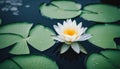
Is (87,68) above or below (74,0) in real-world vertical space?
below

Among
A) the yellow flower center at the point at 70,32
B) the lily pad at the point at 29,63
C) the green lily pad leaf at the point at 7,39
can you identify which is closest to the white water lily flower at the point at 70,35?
the yellow flower center at the point at 70,32

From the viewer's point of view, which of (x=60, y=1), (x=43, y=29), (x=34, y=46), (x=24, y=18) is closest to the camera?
(x=34, y=46)

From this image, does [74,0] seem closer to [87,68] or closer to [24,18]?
[24,18]

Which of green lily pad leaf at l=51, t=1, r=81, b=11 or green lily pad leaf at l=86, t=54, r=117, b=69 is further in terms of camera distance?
green lily pad leaf at l=51, t=1, r=81, b=11

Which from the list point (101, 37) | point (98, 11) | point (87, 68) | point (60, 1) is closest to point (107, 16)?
point (98, 11)

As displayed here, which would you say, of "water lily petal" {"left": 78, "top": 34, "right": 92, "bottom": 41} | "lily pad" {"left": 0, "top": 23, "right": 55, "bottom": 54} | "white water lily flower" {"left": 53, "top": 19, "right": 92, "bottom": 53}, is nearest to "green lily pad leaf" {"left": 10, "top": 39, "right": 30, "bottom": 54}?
"lily pad" {"left": 0, "top": 23, "right": 55, "bottom": 54}

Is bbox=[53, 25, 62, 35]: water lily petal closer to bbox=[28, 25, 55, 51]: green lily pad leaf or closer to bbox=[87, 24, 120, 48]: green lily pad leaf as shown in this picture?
bbox=[28, 25, 55, 51]: green lily pad leaf
